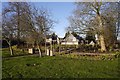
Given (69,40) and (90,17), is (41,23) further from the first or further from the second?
(69,40)

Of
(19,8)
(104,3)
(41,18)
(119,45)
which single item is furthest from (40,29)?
(119,45)

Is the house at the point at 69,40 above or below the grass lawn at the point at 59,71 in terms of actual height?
above

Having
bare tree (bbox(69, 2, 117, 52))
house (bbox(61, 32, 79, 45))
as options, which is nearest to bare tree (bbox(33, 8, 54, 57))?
bare tree (bbox(69, 2, 117, 52))

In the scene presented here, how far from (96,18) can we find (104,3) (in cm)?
258

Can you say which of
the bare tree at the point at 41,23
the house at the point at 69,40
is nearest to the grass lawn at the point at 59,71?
the bare tree at the point at 41,23

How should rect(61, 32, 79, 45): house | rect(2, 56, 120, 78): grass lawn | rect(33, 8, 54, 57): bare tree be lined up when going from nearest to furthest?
rect(2, 56, 120, 78): grass lawn < rect(33, 8, 54, 57): bare tree < rect(61, 32, 79, 45): house

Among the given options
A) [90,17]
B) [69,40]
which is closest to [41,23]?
[90,17]

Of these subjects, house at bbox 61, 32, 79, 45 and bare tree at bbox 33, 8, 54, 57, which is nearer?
bare tree at bbox 33, 8, 54, 57

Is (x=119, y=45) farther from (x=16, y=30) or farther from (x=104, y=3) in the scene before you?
(x=16, y=30)

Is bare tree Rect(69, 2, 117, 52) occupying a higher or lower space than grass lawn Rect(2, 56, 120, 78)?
higher

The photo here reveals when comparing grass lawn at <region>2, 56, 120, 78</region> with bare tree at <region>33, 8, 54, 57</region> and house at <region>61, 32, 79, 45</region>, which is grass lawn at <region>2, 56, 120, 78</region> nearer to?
bare tree at <region>33, 8, 54, 57</region>

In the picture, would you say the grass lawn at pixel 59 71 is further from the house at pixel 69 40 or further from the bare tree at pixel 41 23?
the house at pixel 69 40

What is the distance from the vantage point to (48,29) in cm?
2900

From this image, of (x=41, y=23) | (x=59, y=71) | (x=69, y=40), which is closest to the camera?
(x=59, y=71)
